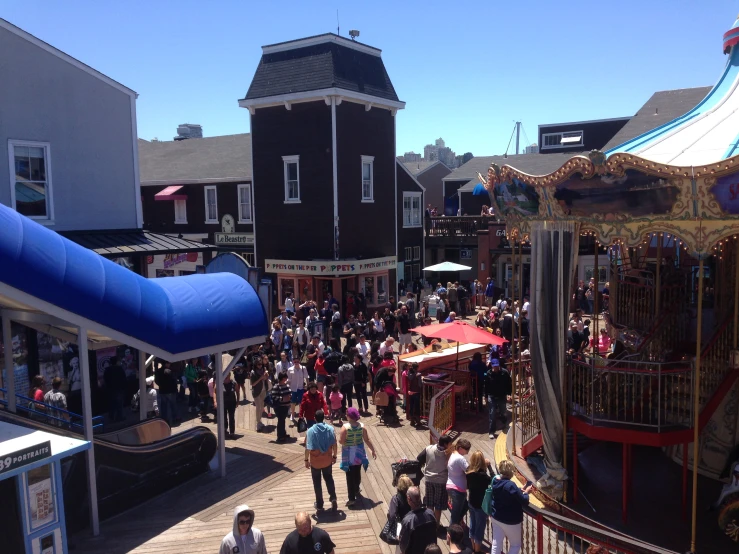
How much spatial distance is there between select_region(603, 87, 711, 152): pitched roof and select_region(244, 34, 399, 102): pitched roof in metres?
11.1

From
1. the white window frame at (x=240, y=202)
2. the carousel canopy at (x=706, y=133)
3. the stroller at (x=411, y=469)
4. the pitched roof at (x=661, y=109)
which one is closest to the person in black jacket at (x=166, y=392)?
the stroller at (x=411, y=469)

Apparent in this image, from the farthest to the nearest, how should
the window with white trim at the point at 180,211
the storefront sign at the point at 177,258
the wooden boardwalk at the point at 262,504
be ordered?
the window with white trim at the point at 180,211 < the storefront sign at the point at 177,258 < the wooden boardwalk at the point at 262,504

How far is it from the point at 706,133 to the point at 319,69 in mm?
18750

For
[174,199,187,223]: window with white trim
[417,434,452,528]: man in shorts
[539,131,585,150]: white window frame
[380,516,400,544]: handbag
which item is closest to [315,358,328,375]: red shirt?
[417,434,452,528]: man in shorts

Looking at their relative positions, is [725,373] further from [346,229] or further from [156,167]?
[156,167]

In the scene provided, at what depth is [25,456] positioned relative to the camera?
7176 millimetres

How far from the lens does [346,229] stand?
2630 cm

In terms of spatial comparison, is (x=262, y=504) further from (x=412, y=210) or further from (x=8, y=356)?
(x=412, y=210)

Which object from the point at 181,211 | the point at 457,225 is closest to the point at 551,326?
the point at 457,225

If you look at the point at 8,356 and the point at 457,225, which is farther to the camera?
the point at 457,225

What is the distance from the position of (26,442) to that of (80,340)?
2.36 metres

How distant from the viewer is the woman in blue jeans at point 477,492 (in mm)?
8148

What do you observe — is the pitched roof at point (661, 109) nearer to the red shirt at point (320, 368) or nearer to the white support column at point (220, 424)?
the red shirt at point (320, 368)

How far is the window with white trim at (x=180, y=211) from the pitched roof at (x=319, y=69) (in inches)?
317
